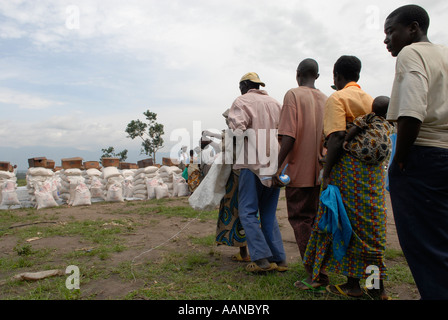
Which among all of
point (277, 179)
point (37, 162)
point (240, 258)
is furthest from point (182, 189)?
point (277, 179)

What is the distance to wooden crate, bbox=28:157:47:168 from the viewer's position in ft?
25.9

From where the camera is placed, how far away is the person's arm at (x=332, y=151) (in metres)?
2.11

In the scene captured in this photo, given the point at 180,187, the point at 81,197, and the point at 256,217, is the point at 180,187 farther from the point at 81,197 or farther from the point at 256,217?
the point at 256,217

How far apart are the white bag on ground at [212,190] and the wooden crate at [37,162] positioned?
6466 mm

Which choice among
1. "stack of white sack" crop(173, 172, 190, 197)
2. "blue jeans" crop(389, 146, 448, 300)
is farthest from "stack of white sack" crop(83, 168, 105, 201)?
"blue jeans" crop(389, 146, 448, 300)

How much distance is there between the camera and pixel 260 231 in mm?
2672

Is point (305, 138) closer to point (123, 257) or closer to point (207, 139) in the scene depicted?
point (207, 139)

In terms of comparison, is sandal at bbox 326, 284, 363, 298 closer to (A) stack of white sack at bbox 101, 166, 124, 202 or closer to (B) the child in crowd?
(B) the child in crowd

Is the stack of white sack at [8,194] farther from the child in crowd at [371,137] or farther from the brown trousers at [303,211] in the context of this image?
the child in crowd at [371,137]

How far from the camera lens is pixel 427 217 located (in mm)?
1528

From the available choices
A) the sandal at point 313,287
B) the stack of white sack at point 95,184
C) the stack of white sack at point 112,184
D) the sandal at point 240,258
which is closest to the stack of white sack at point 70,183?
the stack of white sack at point 95,184

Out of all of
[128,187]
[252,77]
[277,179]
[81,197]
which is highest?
[252,77]

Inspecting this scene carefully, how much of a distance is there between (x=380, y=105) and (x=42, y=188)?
23.8ft
